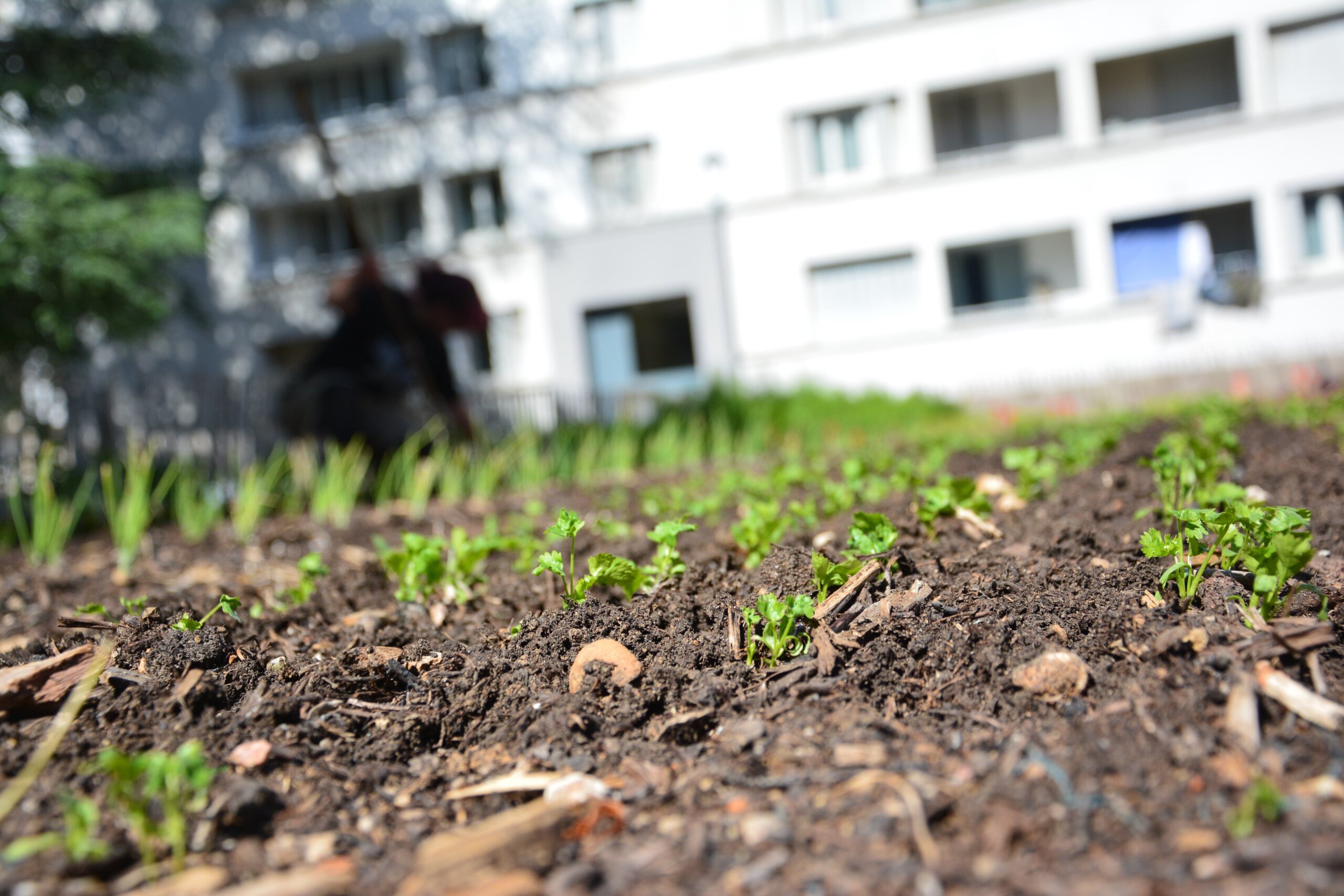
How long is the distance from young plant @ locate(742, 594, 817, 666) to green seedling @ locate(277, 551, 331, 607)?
1.22 metres

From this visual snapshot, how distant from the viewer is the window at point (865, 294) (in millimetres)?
17078

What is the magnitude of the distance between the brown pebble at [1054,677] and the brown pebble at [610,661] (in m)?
A: 0.67

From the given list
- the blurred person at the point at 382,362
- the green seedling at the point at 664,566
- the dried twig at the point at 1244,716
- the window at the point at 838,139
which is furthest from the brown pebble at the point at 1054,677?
the window at the point at 838,139

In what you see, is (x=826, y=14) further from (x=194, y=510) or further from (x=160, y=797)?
(x=160, y=797)

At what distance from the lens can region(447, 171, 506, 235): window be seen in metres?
18.9

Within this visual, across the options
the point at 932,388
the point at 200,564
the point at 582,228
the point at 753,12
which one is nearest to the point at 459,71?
the point at 582,228

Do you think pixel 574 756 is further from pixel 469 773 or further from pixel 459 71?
pixel 459 71

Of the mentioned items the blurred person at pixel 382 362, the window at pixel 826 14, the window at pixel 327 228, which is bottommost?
the blurred person at pixel 382 362

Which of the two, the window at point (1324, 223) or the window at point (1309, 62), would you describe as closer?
the window at point (1309, 62)

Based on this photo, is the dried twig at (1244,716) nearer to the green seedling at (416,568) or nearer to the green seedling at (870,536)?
the green seedling at (870,536)

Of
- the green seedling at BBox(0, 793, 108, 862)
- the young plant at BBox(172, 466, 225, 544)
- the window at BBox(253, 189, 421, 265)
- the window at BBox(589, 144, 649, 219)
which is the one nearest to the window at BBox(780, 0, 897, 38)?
the window at BBox(589, 144, 649, 219)

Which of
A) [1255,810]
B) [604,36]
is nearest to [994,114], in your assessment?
[604,36]

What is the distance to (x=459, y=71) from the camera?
18828 mm

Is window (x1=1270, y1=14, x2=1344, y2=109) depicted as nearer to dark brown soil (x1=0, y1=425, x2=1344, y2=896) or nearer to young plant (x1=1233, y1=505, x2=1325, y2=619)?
dark brown soil (x1=0, y1=425, x2=1344, y2=896)
